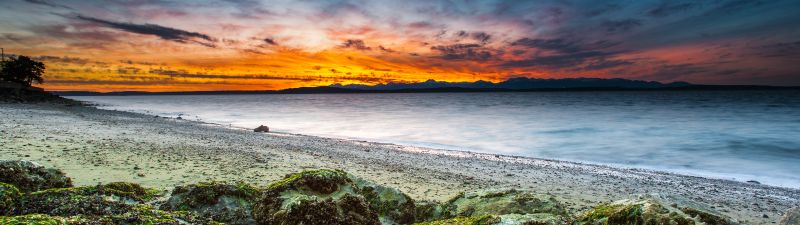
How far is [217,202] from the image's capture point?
4742 mm

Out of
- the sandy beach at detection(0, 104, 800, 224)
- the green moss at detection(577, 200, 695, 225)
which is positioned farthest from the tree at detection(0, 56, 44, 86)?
the green moss at detection(577, 200, 695, 225)

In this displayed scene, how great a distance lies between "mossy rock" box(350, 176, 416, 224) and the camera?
5.45 m

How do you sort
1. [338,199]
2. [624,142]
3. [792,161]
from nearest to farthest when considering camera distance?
[338,199], [792,161], [624,142]

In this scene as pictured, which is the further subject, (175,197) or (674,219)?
→ (175,197)

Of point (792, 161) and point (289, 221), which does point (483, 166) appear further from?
point (792, 161)

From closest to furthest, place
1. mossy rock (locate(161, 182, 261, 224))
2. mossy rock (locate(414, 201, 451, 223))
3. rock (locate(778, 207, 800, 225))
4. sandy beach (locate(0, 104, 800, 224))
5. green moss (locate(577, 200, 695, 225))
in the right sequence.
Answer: green moss (locate(577, 200, 695, 225)) < mossy rock (locate(161, 182, 261, 224)) < rock (locate(778, 207, 800, 225)) < mossy rock (locate(414, 201, 451, 223)) < sandy beach (locate(0, 104, 800, 224))

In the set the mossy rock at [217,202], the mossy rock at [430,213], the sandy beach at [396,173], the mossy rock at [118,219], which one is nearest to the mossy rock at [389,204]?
the mossy rock at [430,213]

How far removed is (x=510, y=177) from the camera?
12.9 m

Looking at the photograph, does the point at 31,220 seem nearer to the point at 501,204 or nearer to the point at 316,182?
the point at 316,182

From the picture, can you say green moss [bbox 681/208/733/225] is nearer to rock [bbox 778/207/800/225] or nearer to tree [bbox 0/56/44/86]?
rock [bbox 778/207/800/225]

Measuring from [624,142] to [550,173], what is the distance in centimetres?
1727

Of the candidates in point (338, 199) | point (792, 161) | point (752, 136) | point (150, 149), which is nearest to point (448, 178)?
point (338, 199)

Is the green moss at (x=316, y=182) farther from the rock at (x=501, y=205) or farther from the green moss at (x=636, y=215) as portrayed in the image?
the green moss at (x=636, y=215)

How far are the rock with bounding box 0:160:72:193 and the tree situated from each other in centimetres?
8685
